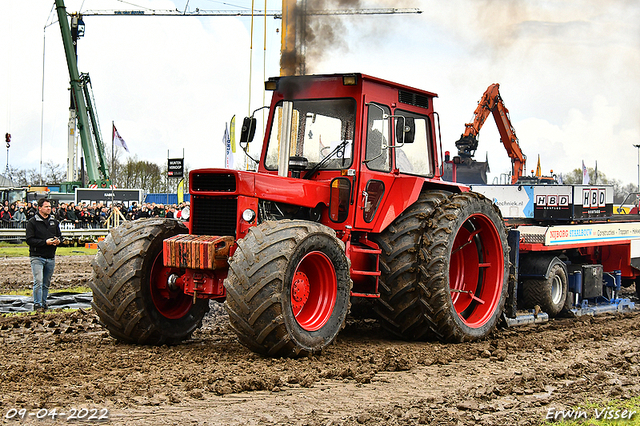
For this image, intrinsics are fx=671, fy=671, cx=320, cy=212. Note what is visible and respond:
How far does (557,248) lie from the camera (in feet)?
35.0

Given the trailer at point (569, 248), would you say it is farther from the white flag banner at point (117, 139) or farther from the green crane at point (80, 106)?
the green crane at point (80, 106)

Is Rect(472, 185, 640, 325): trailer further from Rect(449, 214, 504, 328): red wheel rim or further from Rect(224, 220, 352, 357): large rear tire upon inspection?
Rect(224, 220, 352, 357): large rear tire

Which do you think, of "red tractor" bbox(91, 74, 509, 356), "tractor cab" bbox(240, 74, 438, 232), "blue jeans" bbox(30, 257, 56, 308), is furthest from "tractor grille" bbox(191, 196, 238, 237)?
"blue jeans" bbox(30, 257, 56, 308)

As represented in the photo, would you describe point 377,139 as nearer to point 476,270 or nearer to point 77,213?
point 476,270

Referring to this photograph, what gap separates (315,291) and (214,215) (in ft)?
4.33

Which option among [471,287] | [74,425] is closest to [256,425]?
[74,425]

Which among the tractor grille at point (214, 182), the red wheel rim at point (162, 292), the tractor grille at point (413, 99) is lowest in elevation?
the red wheel rim at point (162, 292)

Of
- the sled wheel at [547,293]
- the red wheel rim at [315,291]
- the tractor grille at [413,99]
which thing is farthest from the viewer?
the sled wheel at [547,293]

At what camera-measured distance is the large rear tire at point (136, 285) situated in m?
6.86

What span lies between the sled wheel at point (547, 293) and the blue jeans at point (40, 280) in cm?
763

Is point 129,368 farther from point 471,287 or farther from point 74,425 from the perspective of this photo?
point 471,287

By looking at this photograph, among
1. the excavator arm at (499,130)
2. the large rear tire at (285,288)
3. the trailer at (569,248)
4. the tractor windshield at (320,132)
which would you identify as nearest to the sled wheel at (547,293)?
the trailer at (569,248)

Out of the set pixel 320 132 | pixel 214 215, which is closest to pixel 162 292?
pixel 214 215

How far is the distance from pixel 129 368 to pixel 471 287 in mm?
4708
